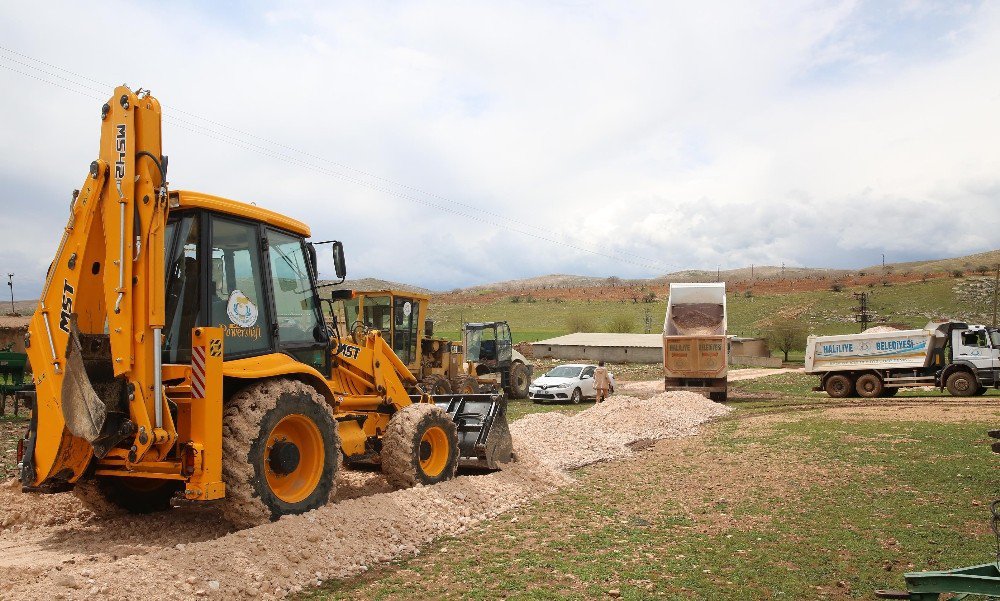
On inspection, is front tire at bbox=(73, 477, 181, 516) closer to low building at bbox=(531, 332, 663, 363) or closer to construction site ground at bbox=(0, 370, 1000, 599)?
construction site ground at bbox=(0, 370, 1000, 599)

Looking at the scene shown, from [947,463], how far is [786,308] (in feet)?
223

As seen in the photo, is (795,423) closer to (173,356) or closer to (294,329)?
(294,329)

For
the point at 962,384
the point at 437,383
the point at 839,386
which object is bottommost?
the point at 839,386

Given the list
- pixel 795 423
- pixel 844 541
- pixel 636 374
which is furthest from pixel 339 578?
pixel 636 374

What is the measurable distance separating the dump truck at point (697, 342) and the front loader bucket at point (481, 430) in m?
14.4

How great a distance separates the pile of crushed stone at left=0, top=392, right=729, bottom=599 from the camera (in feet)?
16.7

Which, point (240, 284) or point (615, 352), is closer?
point (240, 284)

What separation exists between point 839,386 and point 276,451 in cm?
2459

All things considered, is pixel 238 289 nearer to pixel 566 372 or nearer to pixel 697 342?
pixel 697 342

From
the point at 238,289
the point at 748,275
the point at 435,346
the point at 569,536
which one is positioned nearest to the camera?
the point at 238,289

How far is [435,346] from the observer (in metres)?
23.0

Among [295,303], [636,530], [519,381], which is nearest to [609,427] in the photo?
[636,530]

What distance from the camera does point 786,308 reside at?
7538 cm

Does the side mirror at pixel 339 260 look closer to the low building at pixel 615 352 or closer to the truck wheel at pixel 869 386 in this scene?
the truck wheel at pixel 869 386
